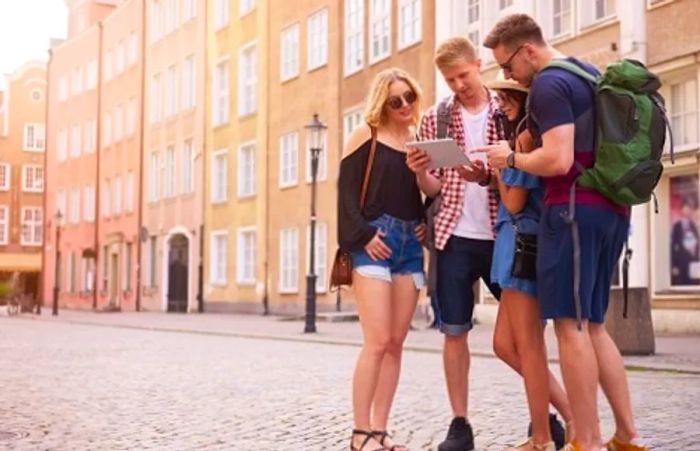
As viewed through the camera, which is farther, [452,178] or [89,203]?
[89,203]

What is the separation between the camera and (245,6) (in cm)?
4053

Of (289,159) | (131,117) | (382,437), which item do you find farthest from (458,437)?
(131,117)

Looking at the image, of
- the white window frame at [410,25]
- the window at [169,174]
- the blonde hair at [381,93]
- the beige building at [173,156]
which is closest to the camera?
the blonde hair at [381,93]

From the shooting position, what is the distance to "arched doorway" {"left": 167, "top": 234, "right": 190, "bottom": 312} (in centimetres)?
4314

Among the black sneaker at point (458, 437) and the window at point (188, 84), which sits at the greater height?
the window at point (188, 84)

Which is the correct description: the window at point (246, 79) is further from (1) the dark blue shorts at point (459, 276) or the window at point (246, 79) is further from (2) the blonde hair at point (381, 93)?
(1) the dark blue shorts at point (459, 276)

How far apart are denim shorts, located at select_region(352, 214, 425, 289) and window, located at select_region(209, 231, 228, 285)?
34692mm

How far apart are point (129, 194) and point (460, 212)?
45551 mm

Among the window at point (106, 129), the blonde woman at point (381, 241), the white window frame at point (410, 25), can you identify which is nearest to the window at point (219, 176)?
the white window frame at point (410, 25)

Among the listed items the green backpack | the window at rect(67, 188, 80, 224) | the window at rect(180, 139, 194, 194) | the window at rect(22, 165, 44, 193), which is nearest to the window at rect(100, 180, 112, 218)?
the window at rect(67, 188, 80, 224)

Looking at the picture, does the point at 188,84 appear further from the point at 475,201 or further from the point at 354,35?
the point at 475,201

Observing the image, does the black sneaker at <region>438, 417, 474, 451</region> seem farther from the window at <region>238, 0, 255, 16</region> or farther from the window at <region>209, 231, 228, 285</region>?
the window at <region>238, 0, 255, 16</region>

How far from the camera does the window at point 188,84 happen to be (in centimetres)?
4444

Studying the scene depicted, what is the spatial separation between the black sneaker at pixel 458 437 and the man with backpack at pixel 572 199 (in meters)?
0.92
